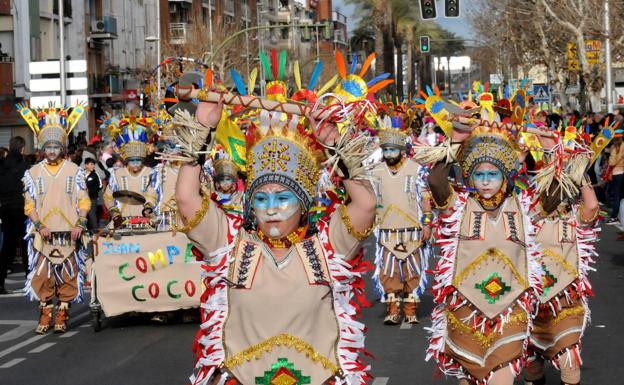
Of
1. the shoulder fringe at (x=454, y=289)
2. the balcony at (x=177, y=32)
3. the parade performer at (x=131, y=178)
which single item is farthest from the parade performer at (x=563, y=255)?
the balcony at (x=177, y=32)

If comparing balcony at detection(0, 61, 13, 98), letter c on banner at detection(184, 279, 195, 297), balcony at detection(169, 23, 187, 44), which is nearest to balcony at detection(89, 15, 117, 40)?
balcony at detection(0, 61, 13, 98)

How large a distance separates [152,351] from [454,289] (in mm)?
4714

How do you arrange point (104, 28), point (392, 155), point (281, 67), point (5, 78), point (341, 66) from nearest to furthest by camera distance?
point (281, 67) → point (341, 66) → point (392, 155) → point (5, 78) → point (104, 28)

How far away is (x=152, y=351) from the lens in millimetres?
12266

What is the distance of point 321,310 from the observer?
612 centimetres

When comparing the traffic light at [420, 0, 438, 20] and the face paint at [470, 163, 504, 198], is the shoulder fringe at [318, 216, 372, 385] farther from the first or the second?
the traffic light at [420, 0, 438, 20]

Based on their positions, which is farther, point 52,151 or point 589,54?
point 589,54

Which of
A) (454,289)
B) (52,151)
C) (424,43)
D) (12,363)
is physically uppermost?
Result: (424,43)

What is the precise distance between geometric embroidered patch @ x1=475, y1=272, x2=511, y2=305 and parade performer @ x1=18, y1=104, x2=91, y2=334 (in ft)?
21.3

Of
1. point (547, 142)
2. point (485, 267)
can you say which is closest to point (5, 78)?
point (547, 142)

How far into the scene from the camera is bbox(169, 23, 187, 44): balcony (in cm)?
7099

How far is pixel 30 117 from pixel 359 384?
8.72 m

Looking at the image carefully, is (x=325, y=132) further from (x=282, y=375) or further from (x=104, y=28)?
(x=104, y=28)

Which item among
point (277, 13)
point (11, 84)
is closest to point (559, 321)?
point (11, 84)
